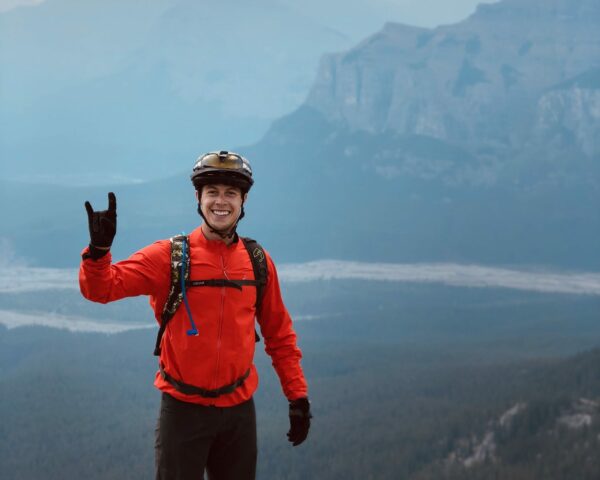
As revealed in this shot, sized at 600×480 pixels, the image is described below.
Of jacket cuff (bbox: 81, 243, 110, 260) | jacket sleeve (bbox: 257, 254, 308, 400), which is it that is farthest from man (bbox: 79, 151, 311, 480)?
jacket cuff (bbox: 81, 243, 110, 260)

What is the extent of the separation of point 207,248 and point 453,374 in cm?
17603

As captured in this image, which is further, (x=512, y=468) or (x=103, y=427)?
(x=103, y=427)

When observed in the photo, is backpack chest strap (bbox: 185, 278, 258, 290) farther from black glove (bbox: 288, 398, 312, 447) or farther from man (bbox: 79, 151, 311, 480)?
black glove (bbox: 288, 398, 312, 447)

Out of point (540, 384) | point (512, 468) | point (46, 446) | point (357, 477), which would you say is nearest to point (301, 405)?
point (512, 468)

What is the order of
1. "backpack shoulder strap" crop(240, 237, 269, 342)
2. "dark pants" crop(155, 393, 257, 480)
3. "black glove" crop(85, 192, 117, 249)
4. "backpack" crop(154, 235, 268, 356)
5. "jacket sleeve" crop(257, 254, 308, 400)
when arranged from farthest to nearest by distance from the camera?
"jacket sleeve" crop(257, 254, 308, 400) → "backpack shoulder strap" crop(240, 237, 269, 342) → "dark pants" crop(155, 393, 257, 480) → "backpack" crop(154, 235, 268, 356) → "black glove" crop(85, 192, 117, 249)

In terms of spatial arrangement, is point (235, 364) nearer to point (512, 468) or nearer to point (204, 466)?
point (204, 466)

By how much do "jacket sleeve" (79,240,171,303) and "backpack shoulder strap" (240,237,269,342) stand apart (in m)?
0.89

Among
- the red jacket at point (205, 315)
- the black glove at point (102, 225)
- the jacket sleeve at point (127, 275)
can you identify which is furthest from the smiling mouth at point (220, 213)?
the black glove at point (102, 225)

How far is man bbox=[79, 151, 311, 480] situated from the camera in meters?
7.72

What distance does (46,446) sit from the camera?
6324 inches

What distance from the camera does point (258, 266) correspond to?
819cm

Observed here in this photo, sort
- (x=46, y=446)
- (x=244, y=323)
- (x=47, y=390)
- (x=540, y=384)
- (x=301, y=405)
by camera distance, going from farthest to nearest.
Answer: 1. (x=47, y=390)
2. (x=46, y=446)
3. (x=540, y=384)
4. (x=301, y=405)
5. (x=244, y=323)

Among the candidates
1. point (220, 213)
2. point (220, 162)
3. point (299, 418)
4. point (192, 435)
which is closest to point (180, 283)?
point (220, 213)

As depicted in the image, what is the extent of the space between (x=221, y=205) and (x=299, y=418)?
245 cm
